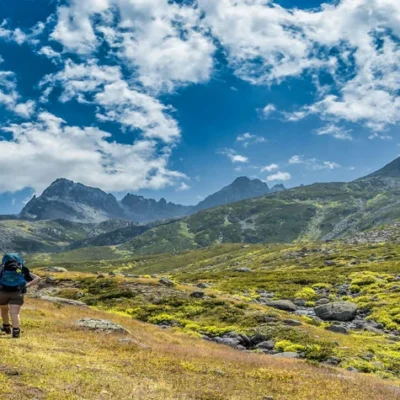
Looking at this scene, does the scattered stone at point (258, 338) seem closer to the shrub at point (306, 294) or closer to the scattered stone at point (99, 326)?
the scattered stone at point (99, 326)

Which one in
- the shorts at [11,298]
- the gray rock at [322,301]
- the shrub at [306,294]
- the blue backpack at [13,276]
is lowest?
the gray rock at [322,301]

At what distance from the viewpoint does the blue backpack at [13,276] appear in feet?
57.1

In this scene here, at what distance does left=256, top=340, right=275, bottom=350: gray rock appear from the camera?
3018cm

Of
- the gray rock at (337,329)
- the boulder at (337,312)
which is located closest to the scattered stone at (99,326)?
the gray rock at (337,329)

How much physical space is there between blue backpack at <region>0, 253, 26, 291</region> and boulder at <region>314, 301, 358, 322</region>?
36238 mm

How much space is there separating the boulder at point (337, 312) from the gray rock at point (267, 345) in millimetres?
16624

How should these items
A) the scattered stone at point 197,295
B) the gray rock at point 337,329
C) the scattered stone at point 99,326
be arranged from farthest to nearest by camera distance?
1. the scattered stone at point 197,295
2. the gray rock at point 337,329
3. the scattered stone at point 99,326

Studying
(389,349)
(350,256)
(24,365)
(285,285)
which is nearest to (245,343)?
(389,349)

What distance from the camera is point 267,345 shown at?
30.5 metres

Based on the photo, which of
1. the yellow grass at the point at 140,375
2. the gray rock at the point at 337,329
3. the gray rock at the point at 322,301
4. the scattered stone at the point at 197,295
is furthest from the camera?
the gray rock at the point at 322,301

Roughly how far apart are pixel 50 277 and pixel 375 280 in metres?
54.2

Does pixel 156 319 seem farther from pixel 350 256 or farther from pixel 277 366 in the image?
pixel 350 256

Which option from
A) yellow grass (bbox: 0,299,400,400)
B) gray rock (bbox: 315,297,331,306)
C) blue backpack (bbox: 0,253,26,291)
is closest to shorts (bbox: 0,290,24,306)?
blue backpack (bbox: 0,253,26,291)

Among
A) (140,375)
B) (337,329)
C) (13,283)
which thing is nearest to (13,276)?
(13,283)
